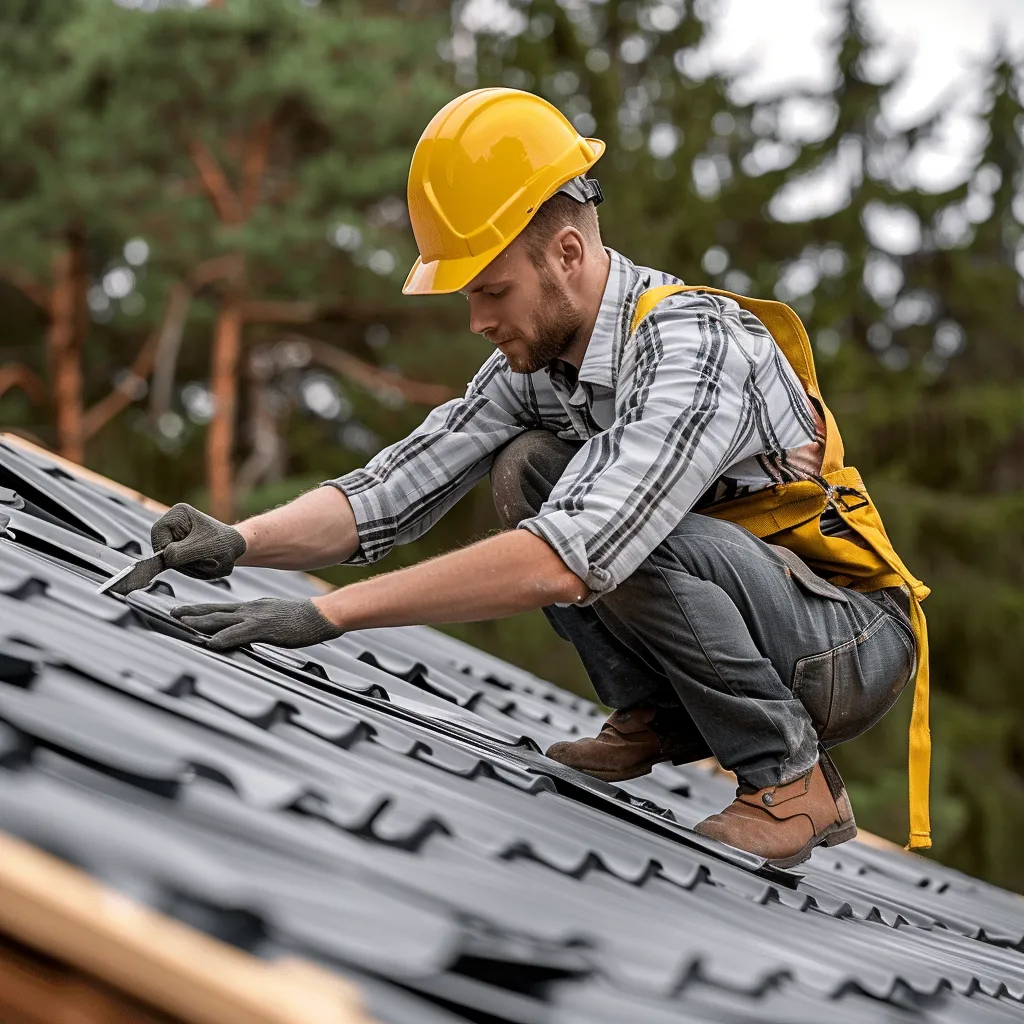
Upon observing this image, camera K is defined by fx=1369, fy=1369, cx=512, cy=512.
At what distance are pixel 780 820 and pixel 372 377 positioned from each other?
12237 mm

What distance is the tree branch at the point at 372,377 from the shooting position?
47.0ft

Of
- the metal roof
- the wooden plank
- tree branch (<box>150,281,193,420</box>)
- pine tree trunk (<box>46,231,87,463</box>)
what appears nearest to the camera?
the wooden plank

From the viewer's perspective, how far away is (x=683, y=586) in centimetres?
266

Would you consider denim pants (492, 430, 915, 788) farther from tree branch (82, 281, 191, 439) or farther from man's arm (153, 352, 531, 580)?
tree branch (82, 281, 191, 439)

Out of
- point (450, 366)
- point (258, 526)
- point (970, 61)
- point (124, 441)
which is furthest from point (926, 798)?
point (970, 61)

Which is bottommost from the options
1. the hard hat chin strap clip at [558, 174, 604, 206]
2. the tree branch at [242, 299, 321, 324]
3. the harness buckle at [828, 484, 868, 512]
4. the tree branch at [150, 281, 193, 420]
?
the tree branch at [150, 281, 193, 420]

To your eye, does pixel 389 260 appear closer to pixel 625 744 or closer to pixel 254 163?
pixel 254 163

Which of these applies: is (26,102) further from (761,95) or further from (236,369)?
(761,95)

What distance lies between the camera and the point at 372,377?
1464 centimetres

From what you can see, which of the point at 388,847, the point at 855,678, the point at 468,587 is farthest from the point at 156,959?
the point at 855,678

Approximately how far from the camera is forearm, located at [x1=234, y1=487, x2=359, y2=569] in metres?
2.95

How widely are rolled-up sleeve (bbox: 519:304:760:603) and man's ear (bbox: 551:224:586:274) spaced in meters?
0.26

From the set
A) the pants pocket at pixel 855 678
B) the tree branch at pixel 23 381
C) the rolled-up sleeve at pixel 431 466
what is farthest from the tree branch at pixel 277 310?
the pants pocket at pixel 855 678

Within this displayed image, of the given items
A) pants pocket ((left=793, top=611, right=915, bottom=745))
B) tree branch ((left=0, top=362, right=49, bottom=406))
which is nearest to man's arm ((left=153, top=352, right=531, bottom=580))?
pants pocket ((left=793, top=611, right=915, bottom=745))
